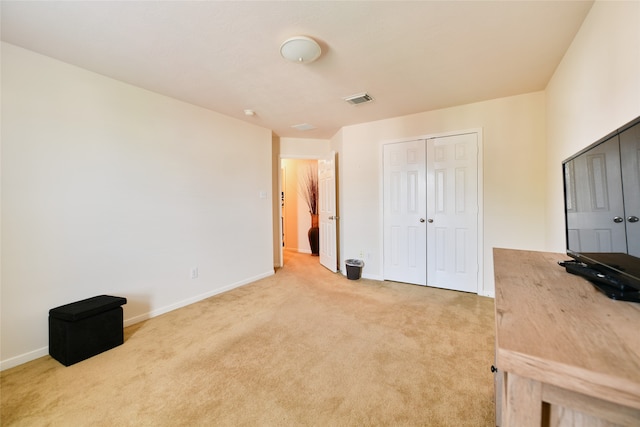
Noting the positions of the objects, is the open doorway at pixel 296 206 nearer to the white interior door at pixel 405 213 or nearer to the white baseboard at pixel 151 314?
the white baseboard at pixel 151 314

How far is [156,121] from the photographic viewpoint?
262cm

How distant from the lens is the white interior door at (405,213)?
3.36 meters

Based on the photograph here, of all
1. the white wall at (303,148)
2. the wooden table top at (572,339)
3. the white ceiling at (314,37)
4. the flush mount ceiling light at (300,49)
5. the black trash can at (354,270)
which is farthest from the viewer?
the white wall at (303,148)

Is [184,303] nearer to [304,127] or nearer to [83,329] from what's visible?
[83,329]

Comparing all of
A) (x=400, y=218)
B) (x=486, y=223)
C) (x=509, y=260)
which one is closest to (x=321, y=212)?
(x=400, y=218)

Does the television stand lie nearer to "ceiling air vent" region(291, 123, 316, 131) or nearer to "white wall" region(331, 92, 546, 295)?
"white wall" region(331, 92, 546, 295)

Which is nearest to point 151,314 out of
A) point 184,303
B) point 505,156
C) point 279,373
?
point 184,303

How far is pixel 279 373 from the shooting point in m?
1.69

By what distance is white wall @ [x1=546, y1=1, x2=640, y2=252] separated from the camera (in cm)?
118

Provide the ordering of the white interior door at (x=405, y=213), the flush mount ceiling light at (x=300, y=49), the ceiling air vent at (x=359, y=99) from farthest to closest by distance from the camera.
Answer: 1. the white interior door at (x=405, y=213)
2. the ceiling air vent at (x=359, y=99)
3. the flush mount ceiling light at (x=300, y=49)

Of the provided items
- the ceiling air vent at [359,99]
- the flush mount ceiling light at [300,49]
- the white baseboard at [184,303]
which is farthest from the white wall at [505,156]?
the white baseboard at [184,303]

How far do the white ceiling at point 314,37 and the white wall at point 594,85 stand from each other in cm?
16

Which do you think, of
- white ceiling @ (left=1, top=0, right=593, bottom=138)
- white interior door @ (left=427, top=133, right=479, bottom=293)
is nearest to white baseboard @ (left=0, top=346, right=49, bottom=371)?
white ceiling @ (left=1, top=0, right=593, bottom=138)

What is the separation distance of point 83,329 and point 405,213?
3530 mm
